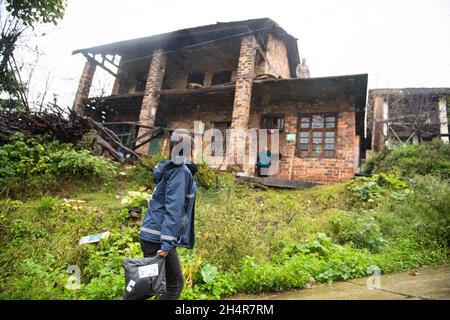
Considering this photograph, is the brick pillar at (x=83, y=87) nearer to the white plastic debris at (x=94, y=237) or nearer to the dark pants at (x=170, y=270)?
the white plastic debris at (x=94, y=237)

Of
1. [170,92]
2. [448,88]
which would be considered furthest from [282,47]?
[448,88]

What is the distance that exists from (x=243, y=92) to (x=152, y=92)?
171 inches

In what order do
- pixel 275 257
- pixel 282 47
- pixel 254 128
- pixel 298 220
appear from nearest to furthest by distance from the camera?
pixel 275 257 < pixel 298 220 < pixel 254 128 < pixel 282 47

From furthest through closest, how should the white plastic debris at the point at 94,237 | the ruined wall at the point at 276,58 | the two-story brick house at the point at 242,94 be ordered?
the ruined wall at the point at 276,58
the two-story brick house at the point at 242,94
the white plastic debris at the point at 94,237

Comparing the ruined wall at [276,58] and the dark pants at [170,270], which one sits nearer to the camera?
the dark pants at [170,270]

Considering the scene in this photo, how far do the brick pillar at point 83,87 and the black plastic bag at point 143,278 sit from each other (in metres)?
12.9

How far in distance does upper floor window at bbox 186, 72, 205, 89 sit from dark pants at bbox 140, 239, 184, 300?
1213 centimetres

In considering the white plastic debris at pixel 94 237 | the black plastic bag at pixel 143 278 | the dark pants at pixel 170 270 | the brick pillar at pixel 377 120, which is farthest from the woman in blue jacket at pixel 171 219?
the brick pillar at pixel 377 120

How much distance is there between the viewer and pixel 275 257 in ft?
12.2

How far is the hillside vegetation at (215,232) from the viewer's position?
3.08 meters
